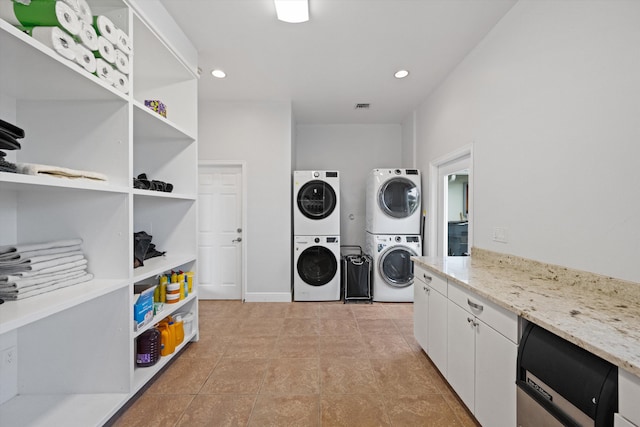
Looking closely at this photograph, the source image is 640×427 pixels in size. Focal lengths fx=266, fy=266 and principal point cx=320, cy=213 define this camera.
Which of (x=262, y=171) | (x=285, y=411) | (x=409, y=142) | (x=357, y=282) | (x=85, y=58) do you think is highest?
(x=409, y=142)

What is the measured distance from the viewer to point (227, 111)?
3.64 metres

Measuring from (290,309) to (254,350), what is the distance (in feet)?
3.33

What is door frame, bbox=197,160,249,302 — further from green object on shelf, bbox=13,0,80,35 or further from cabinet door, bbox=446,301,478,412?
cabinet door, bbox=446,301,478,412

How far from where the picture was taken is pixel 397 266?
366 centimetres

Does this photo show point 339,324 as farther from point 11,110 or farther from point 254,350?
point 11,110

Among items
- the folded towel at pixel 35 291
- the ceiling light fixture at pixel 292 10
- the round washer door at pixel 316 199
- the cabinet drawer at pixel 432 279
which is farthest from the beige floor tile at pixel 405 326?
the ceiling light fixture at pixel 292 10

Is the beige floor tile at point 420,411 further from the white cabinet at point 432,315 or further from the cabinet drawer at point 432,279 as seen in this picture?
the cabinet drawer at point 432,279

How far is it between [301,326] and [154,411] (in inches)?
58.4

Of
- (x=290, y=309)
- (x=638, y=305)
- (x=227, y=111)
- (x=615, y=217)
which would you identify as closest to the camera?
(x=638, y=305)

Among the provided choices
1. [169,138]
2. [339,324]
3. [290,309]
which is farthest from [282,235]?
[169,138]

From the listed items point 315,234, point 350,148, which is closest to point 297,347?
point 315,234

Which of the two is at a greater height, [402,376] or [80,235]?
[80,235]

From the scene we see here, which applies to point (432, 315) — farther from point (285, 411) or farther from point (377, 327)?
point (285, 411)

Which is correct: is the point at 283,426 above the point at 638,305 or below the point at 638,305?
below
